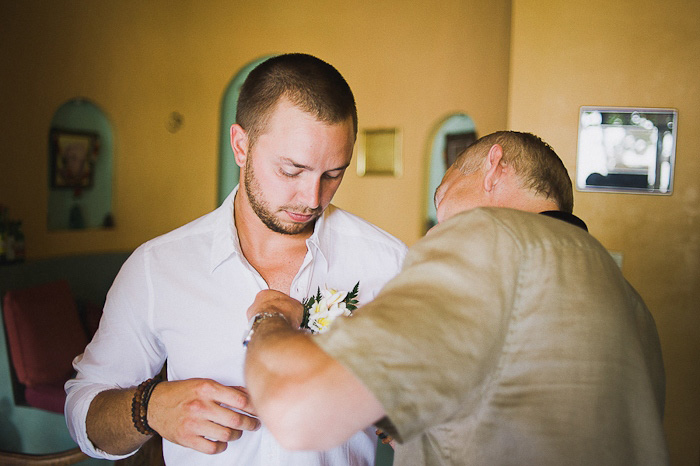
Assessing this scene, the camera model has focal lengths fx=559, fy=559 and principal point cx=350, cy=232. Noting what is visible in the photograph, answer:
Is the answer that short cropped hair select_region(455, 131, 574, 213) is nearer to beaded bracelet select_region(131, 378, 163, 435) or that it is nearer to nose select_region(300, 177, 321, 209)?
nose select_region(300, 177, 321, 209)

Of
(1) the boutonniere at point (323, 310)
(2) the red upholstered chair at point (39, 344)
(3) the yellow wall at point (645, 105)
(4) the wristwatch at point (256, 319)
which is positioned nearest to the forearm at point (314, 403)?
(4) the wristwatch at point (256, 319)

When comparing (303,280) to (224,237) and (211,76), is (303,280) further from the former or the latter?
(211,76)

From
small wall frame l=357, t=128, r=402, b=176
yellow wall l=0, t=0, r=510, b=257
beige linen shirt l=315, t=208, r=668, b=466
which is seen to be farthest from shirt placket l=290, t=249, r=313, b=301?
small wall frame l=357, t=128, r=402, b=176

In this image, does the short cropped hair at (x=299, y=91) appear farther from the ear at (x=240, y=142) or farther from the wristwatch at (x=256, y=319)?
the wristwatch at (x=256, y=319)

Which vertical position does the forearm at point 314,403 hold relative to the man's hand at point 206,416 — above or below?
above

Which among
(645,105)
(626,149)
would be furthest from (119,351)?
(645,105)

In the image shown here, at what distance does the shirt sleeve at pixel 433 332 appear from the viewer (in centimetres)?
70

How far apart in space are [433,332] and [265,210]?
105cm

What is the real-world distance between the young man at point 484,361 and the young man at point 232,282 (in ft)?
2.08

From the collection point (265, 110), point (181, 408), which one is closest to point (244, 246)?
point (265, 110)

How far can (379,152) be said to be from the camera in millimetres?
6156

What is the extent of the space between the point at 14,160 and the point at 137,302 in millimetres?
3970

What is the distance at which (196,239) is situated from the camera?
1.72 m

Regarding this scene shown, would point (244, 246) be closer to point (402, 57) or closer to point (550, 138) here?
point (550, 138)
